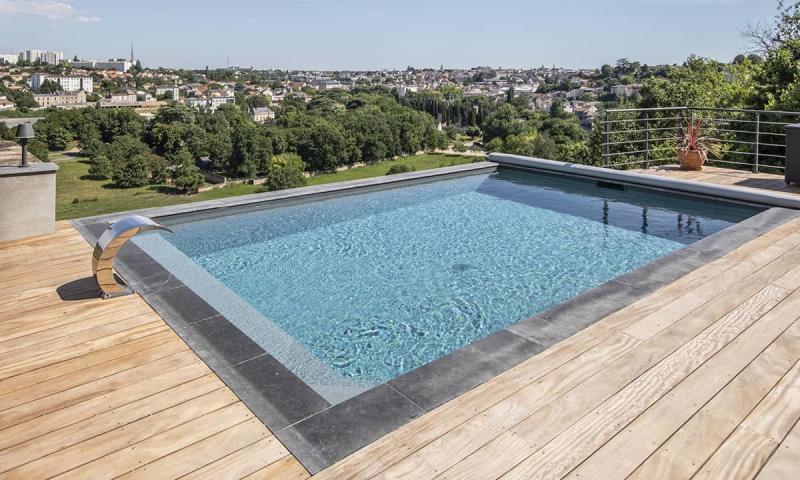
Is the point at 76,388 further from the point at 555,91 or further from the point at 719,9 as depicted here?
the point at 555,91

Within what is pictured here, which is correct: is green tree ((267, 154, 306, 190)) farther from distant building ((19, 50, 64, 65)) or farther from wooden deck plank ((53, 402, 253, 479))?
distant building ((19, 50, 64, 65))

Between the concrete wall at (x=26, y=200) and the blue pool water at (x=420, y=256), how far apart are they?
867 mm

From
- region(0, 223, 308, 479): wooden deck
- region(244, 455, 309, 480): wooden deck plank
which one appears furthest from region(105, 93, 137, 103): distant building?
region(244, 455, 309, 480): wooden deck plank

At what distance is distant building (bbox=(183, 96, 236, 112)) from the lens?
83312 millimetres

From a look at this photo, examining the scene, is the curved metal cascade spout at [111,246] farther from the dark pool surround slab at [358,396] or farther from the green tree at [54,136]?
the green tree at [54,136]

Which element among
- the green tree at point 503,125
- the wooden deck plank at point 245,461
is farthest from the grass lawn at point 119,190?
the wooden deck plank at point 245,461

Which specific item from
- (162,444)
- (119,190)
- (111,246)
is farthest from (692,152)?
(119,190)

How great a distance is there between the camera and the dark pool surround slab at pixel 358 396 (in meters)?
1.67

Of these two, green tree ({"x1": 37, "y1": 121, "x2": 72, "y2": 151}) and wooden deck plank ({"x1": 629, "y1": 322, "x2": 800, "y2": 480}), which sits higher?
green tree ({"x1": 37, "y1": 121, "x2": 72, "y2": 151})

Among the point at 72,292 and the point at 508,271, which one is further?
the point at 508,271

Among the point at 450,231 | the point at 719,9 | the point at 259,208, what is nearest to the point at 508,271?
the point at 450,231

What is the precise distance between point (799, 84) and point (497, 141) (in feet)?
169

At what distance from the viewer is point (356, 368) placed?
8.50 ft

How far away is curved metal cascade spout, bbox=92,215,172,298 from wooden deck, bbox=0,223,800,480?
23cm
